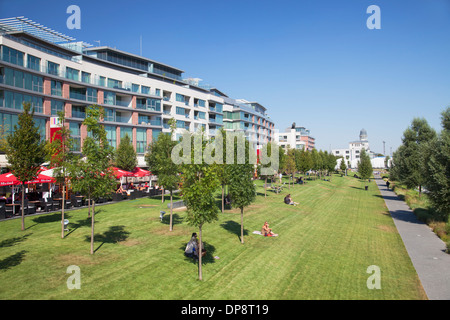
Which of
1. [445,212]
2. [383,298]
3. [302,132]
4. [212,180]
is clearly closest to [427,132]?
[445,212]

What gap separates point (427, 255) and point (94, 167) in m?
18.5

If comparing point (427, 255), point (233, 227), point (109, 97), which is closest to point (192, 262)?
point (233, 227)

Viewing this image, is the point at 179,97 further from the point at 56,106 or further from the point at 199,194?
the point at 199,194

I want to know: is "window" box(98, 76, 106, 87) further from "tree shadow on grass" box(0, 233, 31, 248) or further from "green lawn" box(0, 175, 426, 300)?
"tree shadow on grass" box(0, 233, 31, 248)

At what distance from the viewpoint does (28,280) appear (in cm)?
1044

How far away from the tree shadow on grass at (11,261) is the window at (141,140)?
→ 37.6 meters

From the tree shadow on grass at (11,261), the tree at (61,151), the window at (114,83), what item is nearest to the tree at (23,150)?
the tree at (61,151)

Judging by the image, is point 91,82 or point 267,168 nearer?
point 267,168

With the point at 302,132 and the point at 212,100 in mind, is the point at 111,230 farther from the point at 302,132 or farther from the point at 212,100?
the point at 302,132

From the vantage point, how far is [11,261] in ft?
39.4

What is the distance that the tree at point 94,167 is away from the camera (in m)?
13.3

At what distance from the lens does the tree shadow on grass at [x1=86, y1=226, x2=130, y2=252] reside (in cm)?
1572

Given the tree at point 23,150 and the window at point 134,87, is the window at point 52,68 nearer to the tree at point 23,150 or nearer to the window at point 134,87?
the window at point 134,87
